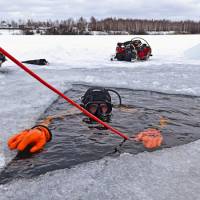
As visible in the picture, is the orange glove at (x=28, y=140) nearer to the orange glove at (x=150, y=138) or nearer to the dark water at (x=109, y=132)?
the dark water at (x=109, y=132)

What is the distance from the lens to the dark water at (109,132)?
3.37 metres

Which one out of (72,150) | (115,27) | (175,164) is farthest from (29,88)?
(115,27)

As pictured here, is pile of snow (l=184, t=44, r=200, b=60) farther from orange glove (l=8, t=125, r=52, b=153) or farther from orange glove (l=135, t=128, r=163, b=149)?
orange glove (l=8, t=125, r=52, b=153)

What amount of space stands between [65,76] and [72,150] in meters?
5.78

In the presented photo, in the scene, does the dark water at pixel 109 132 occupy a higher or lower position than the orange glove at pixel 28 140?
lower

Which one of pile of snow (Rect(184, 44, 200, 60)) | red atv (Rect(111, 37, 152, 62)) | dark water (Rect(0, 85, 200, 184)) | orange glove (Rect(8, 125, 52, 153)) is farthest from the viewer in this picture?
pile of snow (Rect(184, 44, 200, 60))

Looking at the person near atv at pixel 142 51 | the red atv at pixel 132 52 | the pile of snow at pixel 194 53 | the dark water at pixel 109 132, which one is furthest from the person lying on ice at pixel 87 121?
the pile of snow at pixel 194 53

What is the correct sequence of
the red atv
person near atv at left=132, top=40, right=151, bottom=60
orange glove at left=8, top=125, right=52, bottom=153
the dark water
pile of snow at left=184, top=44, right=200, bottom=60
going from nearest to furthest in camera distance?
the dark water, orange glove at left=8, top=125, right=52, bottom=153, the red atv, person near atv at left=132, top=40, right=151, bottom=60, pile of snow at left=184, top=44, right=200, bottom=60

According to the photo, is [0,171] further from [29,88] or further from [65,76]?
[65,76]

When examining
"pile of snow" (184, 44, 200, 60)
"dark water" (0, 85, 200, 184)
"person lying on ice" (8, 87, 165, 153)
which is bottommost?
"pile of snow" (184, 44, 200, 60)

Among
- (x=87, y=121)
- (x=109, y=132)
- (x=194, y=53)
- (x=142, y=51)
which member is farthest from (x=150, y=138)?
(x=194, y=53)

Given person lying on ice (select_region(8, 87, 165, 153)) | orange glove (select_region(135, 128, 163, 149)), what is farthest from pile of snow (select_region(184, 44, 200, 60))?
orange glove (select_region(135, 128, 163, 149))

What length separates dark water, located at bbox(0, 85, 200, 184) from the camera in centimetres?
337

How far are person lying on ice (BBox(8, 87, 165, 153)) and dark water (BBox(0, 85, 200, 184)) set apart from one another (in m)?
0.11
